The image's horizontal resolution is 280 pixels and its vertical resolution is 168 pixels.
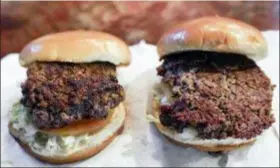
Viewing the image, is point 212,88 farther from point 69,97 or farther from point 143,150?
point 69,97

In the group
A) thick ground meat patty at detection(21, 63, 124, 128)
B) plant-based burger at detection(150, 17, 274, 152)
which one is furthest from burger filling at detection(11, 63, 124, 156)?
plant-based burger at detection(150, 17, 274, 152)

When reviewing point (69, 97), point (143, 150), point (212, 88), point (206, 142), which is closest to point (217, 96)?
point (212, 88)

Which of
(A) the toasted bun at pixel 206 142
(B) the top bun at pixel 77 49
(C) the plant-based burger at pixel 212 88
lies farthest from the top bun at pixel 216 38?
(A) the toasted bun at pixel 206 142

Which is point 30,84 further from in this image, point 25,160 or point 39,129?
point 25,160

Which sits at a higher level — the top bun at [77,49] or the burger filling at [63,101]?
the top bun at [77,49]

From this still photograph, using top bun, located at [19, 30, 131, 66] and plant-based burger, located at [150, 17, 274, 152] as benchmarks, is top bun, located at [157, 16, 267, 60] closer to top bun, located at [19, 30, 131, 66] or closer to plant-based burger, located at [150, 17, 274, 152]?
plant-based burger, located at [150, 17, 274, 152]

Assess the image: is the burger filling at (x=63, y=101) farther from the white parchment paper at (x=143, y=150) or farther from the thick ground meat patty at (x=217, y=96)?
the thick ground meat patty at (x=217, y=96)
